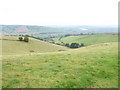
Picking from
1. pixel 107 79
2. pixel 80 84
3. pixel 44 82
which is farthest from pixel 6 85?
pixel 107 79

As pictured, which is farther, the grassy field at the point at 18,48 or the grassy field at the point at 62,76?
the grassy field at the point at 18,48

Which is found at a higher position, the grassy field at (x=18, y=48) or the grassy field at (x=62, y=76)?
the grassy field at (x=62, y=76)

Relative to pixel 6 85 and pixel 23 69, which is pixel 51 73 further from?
pixel 6 85

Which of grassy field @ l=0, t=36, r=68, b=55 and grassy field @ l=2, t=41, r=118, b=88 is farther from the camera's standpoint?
grassy field @ l=0, t=36, r=68, b=55

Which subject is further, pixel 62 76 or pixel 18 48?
pixel 18 48

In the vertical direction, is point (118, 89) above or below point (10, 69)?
below

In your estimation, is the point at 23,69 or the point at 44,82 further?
the point at 23,69

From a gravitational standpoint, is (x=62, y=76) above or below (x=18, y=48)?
above

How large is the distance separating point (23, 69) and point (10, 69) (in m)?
1.35

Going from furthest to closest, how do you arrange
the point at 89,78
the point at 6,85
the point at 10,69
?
the point at 10,69 < the point at 89,78 < the point at 6,85

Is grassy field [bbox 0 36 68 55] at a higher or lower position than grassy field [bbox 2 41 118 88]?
lower

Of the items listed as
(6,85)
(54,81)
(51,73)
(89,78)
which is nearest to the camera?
(6,85)

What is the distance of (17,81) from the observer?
40.4 feet

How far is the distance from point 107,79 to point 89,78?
5.74 ft
